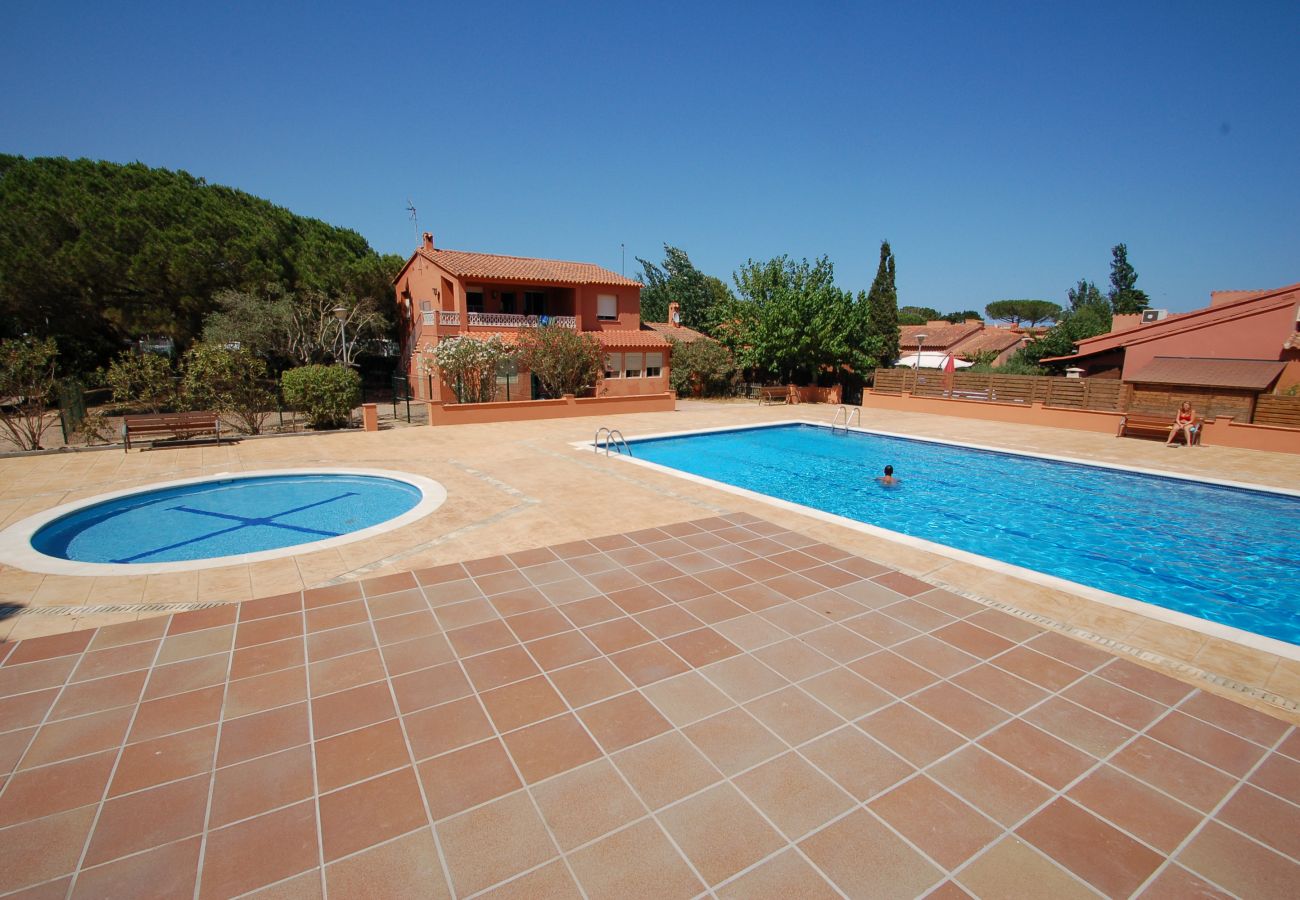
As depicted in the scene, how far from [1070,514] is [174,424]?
18759 mm

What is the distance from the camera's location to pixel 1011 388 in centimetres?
2069

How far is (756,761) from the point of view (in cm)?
331

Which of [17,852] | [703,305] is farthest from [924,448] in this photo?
[703,305]

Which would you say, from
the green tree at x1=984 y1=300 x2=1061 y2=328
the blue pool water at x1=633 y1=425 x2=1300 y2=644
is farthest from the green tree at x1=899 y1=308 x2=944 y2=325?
the blue pool water at x1=633 y1=425 x2=1300 y2=644

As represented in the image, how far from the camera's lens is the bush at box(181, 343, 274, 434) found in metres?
14.9

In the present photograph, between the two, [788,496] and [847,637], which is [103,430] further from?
[847,637]

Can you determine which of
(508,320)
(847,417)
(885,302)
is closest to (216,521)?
(508,320)

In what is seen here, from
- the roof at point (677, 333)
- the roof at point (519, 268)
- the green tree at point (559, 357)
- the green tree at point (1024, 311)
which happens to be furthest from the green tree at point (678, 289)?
the green tree at point (1024, 311)

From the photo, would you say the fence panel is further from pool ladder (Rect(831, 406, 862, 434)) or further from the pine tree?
the pine tree

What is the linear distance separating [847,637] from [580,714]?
2.29 meters

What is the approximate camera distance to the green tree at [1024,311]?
277ft

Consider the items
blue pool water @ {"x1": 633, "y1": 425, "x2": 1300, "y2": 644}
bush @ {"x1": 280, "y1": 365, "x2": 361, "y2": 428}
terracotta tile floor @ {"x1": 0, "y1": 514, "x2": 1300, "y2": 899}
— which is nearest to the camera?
terracotta tile floor @ {"x1": 0, "y1": 514, "x2": 1300, "y2": 899}

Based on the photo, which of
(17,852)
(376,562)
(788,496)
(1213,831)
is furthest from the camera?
(788,496)

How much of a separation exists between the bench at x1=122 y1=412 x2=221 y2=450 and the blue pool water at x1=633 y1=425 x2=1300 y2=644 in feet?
33.9
